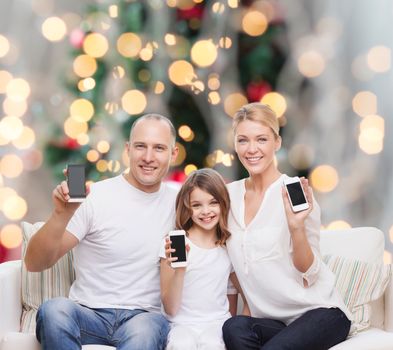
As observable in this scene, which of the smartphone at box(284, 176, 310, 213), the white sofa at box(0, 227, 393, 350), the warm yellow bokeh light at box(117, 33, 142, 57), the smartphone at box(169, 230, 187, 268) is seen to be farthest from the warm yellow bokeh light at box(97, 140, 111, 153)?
the smartphone at box(284, 176, 310, 213)

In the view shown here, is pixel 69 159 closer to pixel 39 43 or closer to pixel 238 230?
pixel 39 43

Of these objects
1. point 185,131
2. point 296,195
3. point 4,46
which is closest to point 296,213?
point 296,195

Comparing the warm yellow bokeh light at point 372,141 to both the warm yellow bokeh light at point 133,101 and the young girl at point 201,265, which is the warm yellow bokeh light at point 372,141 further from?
the young girl at point 201,265

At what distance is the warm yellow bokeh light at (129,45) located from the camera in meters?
3.36

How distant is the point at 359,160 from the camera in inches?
134

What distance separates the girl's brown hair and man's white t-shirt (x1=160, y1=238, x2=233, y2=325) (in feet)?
0.19

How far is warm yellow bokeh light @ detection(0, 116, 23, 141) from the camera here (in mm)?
3350

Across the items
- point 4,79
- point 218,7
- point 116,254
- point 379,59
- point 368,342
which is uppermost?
point 218,7

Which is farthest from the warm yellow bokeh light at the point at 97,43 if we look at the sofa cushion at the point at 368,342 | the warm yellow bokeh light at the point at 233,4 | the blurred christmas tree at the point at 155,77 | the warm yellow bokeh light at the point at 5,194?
the sofa cushion at the point at 368,342

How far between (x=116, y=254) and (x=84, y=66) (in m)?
1.43

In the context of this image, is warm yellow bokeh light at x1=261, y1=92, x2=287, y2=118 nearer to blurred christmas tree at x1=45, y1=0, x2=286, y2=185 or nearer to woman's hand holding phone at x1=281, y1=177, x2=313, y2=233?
blurred christmas tree at x1=45, y1=0, x2=286, y2=185

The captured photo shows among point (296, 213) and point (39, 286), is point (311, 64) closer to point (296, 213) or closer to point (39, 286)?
point (296, 213)

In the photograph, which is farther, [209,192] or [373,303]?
[373,303]

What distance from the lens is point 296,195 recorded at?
201 cm
